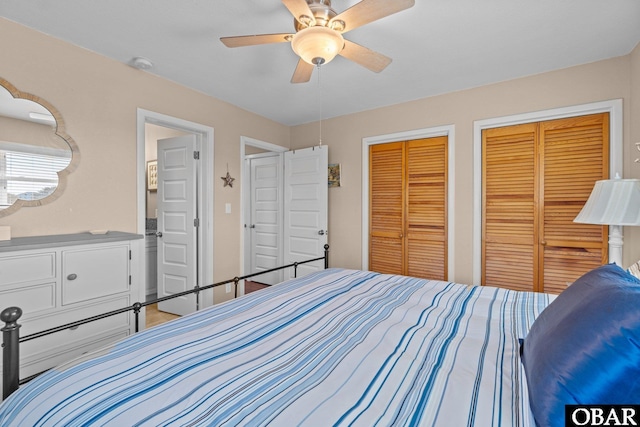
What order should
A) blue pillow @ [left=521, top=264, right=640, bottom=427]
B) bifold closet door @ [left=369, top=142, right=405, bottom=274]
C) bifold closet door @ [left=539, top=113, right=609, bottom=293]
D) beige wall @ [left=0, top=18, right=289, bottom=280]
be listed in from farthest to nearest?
bifold closet door @ [left=369, top=142, right=405, bottom=274] < bifold closet door @ [left=539, top=113, right=609, bottom=293] < beige wall @ [left=0, top=18, right=289, bottom=280] < blue pillow @ [left=521, top=264, right=640, bottom=427]

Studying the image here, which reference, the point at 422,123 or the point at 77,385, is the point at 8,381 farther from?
the point at 422,123

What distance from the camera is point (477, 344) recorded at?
3.72 feet

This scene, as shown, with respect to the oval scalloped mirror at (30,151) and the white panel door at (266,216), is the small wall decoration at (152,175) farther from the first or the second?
the oval scalloped mirror at (30,151)

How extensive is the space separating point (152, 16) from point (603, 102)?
3.54 m

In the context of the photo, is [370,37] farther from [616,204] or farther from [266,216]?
[266,216]

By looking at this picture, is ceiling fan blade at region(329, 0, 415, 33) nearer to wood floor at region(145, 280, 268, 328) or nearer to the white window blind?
the white window blind

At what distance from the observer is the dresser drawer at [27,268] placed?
161 cm

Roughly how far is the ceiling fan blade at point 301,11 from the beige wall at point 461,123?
2.12m

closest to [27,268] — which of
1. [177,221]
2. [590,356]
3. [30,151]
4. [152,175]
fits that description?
[30,151]

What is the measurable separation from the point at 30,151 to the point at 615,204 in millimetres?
3947

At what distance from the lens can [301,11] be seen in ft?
4.93

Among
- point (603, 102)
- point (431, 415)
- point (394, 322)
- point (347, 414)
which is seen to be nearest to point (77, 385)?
point (347, 414)

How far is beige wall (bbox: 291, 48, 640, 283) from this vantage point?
2.45 metres

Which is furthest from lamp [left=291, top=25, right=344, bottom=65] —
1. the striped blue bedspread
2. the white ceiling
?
the striped blue bedspread
